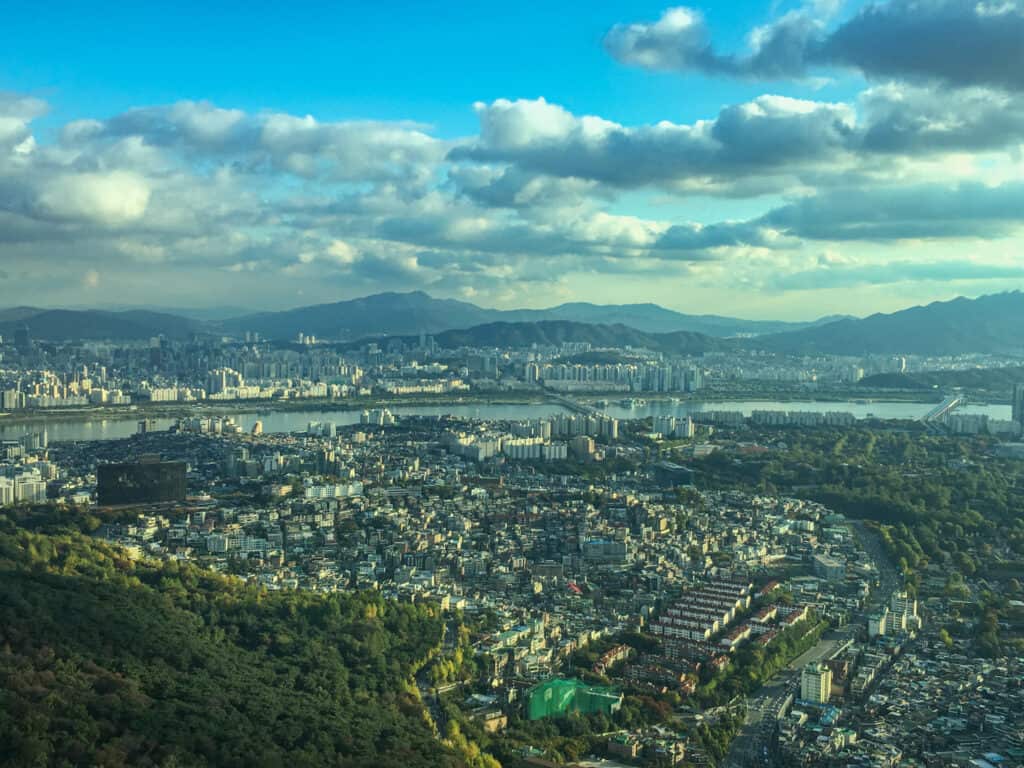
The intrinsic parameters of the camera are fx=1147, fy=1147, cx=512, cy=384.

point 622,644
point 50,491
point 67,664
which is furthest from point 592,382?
point 67,664

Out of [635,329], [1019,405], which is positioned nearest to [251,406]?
[1019,405]

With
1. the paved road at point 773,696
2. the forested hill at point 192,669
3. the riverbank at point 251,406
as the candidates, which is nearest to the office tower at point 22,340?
the riverbank at point 251,406

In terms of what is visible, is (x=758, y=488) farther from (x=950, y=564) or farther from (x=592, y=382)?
(x=592, y=382)

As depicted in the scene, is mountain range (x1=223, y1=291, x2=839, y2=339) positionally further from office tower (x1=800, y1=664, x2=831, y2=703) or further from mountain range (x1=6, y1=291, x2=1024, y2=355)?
office tower (x1=800, y1=664, x2=831, y2=703)

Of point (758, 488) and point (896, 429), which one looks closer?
point (758, 488)

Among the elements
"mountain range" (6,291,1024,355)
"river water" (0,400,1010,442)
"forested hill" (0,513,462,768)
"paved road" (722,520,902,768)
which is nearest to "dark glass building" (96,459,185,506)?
"forested hill" (0,513,462,768)

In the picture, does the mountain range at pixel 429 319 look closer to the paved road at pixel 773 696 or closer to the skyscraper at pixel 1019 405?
the skyscraper at pixel 1019 405
